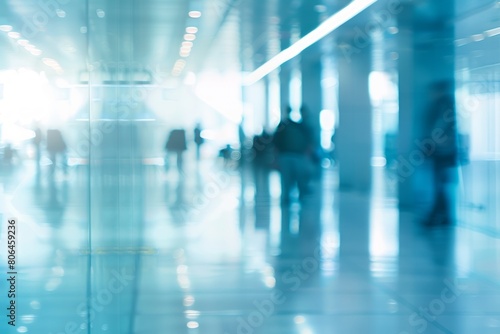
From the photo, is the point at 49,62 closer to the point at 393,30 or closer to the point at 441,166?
the point at 441,166

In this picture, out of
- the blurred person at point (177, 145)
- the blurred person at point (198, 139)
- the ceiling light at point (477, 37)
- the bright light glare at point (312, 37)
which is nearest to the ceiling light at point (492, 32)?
the ceiling light at point (477, 37)

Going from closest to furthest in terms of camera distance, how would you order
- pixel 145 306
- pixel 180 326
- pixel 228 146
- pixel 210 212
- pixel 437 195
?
pixel 180 326 → pixel 145 306 → pixel 437 195 → pixel 210 212 → pixel 228 146

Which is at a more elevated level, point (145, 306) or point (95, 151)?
point (95, 151)

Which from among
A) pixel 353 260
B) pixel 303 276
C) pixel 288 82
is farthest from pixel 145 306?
pixel 288 82

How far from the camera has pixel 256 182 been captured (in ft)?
55.0

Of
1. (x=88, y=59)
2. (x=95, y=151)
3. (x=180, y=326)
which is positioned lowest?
(x=180, y=326)

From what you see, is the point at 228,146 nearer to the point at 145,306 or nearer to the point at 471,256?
the point at 471,256

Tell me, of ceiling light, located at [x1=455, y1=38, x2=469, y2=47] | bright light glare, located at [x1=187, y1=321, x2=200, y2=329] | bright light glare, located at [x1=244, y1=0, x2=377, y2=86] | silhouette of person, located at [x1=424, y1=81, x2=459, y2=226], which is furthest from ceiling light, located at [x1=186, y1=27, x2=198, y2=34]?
bright light glare, located at [x1=187, y1=321, x2=200, y2=329]

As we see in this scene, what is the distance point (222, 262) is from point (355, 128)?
1073 centimetres

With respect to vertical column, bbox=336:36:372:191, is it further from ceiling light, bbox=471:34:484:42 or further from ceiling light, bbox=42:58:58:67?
ceiling light, bbox=42:58:58:67

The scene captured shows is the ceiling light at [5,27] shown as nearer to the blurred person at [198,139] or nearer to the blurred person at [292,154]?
the blurred person at [292,154]

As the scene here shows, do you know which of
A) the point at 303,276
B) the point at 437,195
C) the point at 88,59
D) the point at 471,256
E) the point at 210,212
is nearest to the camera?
the point at 88,59

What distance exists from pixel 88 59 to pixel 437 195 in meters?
8.76

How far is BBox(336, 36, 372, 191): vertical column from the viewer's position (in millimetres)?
18406
